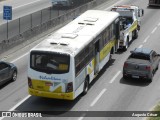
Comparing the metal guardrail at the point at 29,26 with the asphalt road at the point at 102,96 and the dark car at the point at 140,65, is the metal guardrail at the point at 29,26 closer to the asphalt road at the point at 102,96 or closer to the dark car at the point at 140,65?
the asphalt road at the point at 102,96

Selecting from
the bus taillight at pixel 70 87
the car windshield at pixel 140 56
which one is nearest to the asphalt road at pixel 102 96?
the bus taillight at pixel 70 87

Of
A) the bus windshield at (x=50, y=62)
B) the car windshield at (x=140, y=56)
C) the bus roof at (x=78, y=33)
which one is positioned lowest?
the car windshield at (x=140, y=56)

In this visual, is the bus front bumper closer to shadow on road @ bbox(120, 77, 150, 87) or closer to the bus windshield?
the bus windshield

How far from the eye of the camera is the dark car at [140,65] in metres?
24.6

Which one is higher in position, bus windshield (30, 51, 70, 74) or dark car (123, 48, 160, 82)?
bus windshield (30, 51, 70, 74)

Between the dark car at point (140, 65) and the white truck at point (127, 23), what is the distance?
5.98m

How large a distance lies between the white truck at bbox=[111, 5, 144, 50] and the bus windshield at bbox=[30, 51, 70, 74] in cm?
1146

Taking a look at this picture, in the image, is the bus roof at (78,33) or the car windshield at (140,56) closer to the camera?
the bus roof at (78,33)

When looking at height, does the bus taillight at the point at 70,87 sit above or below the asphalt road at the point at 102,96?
above

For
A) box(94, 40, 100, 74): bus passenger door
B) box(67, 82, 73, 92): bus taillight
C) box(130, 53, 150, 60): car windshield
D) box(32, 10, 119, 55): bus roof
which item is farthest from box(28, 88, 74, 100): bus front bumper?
box(130, 53, 150, 60): car windshield

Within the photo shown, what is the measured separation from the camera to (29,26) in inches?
1387

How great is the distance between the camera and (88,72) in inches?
909

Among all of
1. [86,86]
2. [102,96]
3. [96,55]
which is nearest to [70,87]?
[86,86]

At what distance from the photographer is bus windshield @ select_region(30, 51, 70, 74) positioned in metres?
20.6
